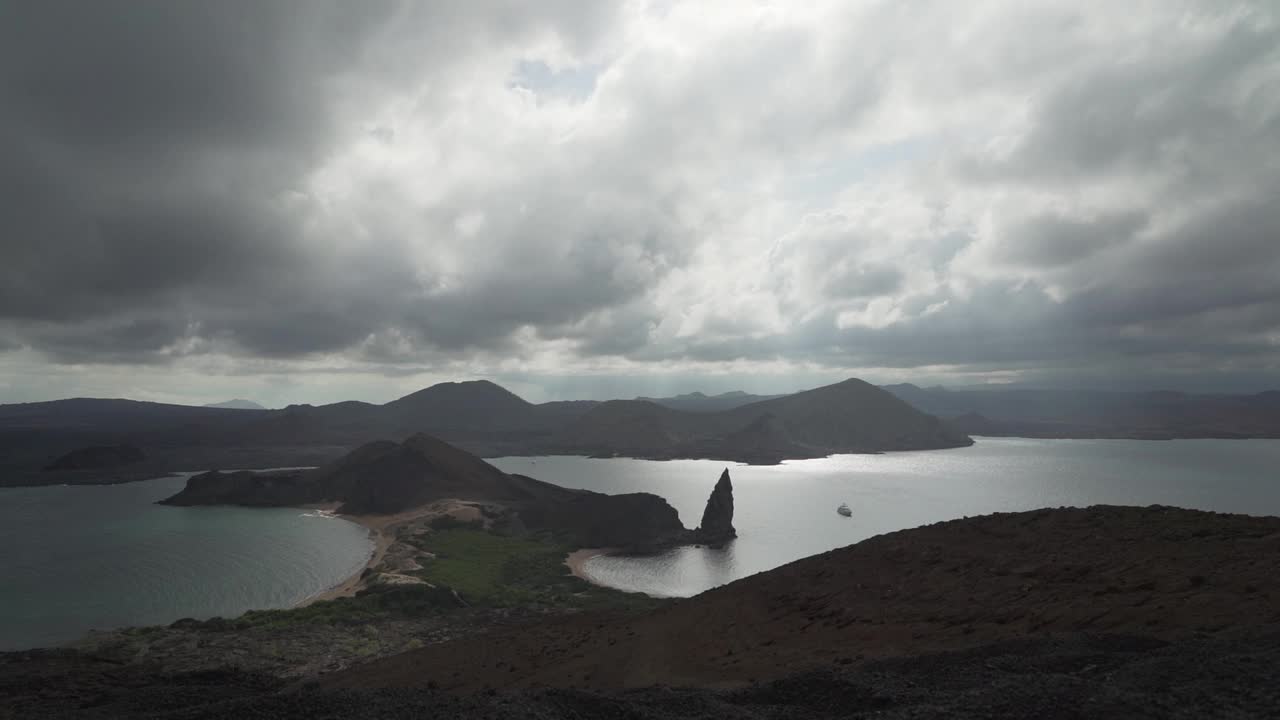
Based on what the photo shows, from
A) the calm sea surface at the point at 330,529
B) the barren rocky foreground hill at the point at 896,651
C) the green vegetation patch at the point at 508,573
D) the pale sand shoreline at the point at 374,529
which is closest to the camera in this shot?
the barren rocky foreground hill at the point at 896,651

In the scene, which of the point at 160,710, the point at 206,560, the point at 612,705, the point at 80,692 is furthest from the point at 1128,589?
the point at 206,560

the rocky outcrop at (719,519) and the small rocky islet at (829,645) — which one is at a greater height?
the small rocky islet at (829,645)

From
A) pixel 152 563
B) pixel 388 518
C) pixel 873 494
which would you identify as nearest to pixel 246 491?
pixel 388 518

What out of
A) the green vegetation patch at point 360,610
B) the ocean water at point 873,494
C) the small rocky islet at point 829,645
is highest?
the small rocky islet at point 829,645

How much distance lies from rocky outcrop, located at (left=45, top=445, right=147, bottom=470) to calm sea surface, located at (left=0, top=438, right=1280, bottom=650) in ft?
129

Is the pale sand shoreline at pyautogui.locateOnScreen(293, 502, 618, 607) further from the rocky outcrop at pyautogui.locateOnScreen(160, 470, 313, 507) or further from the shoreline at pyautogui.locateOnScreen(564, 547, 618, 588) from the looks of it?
the rocky outcrop at pyautogui.locateOnScreen(160, 470, 313, 507)

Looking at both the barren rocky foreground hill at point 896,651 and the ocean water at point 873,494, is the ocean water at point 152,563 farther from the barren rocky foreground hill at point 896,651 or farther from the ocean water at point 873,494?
the ocean water at point 873,494

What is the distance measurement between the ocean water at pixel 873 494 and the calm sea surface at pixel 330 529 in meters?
0.44

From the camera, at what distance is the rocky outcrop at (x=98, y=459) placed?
18300cm

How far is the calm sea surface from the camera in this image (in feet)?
187

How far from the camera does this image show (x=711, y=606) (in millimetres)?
28766

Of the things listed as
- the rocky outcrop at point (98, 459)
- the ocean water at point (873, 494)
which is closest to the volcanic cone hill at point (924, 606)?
the ocean water at point (873, 494)

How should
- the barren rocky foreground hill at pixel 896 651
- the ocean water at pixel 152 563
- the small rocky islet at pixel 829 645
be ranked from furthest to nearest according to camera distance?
the ocean water at pixel 152 563, the small rocky islet at pixel 829 645, the barren rocky foreground hill at pixel 896 651

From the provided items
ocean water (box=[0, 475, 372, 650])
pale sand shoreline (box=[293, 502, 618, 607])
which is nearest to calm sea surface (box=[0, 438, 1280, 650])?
ocean water (box=[0, 475, 372, 650])
